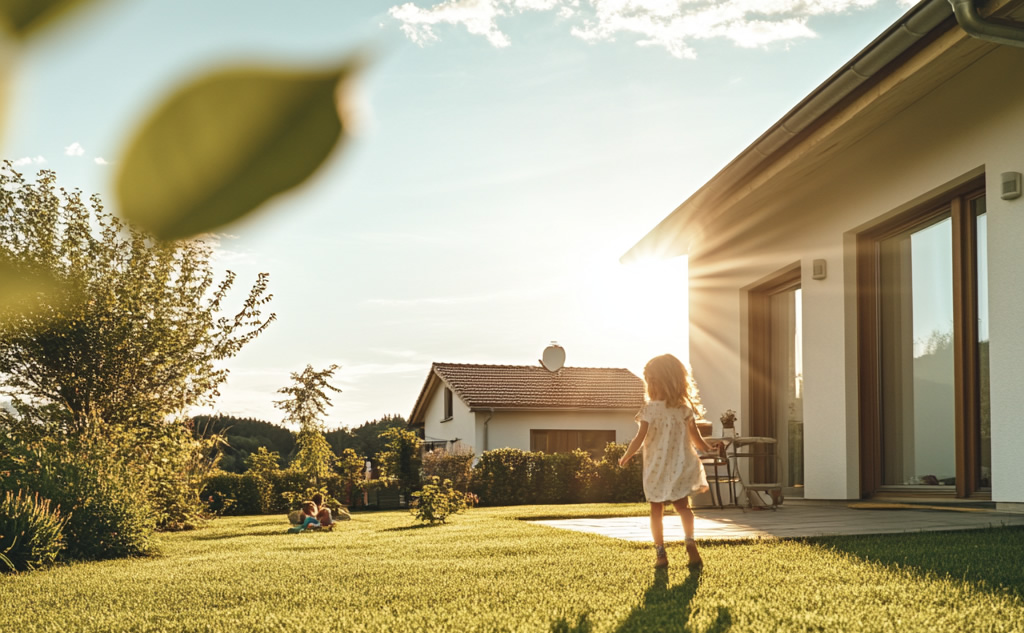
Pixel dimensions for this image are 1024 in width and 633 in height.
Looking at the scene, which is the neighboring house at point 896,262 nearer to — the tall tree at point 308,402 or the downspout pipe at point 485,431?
the tall tree at point 308,402

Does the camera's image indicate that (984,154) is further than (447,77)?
Yes

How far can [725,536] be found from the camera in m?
5.88

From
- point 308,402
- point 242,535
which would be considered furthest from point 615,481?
point 308,402

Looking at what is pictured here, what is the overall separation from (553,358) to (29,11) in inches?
772

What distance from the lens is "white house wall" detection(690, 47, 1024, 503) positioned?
19.2 ft

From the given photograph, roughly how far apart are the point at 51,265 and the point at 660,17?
1.02 feet

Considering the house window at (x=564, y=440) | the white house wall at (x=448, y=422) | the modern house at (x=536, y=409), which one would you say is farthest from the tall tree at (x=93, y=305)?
the house window at (x=564, y=440)

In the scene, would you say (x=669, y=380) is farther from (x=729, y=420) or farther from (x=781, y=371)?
(x=781, y=371)

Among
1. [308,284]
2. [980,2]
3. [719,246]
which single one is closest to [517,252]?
[308,284]

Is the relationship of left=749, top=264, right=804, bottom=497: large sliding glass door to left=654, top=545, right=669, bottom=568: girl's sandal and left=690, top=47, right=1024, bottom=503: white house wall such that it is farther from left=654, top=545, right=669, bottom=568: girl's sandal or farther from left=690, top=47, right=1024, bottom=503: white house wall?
left=654, top=545, right=669, bottom=568: girl's sandal

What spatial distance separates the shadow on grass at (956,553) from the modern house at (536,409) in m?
Answer: 20.9

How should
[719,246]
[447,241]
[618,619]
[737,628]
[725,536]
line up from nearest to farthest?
[447,241]
[737,628]
[618,619]
[725,536]
[719,246]

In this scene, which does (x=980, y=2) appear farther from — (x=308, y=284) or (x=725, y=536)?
(x=308, y=284)

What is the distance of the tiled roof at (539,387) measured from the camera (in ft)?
91.3
